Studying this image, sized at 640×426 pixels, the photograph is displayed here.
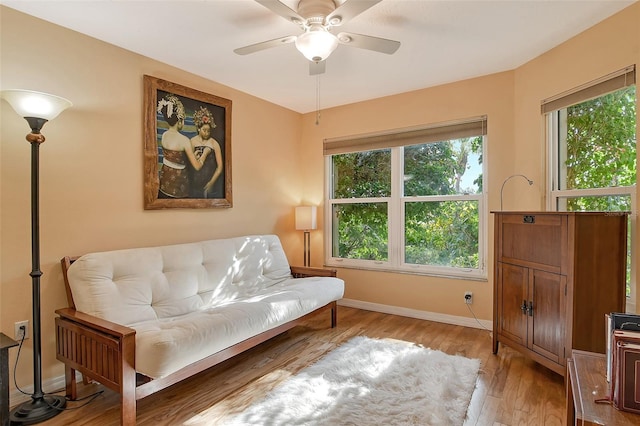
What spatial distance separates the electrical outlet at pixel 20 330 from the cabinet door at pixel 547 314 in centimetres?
336

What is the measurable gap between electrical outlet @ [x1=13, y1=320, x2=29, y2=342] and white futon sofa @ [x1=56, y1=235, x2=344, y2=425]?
19 cm

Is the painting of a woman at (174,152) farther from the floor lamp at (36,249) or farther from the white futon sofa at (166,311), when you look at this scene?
the floor lamp at (36,249)

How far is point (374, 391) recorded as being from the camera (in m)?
2.12

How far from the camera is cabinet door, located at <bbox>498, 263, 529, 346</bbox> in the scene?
2.41m

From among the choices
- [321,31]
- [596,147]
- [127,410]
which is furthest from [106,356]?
[596,147]

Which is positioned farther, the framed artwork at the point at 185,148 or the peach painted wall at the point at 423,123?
the peach painted wall at the point at 423,123

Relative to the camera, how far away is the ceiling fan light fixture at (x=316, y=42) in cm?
189

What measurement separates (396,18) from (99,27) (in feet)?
6.69

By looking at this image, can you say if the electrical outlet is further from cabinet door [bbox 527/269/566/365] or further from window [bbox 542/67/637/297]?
window [bbox 542/67/637/297]

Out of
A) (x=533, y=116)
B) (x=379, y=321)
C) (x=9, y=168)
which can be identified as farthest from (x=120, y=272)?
(x=533, y=116)

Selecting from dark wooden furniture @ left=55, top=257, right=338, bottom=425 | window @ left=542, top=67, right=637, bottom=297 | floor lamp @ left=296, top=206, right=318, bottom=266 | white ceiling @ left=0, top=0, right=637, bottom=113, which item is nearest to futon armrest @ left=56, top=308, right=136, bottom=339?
dark wooden furniture @ left=55, top=257, right=338, bottom=425

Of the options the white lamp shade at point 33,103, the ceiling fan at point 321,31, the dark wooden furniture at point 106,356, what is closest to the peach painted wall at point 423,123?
the ceiling fan at point 321,31

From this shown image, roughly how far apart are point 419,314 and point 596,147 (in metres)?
2.18

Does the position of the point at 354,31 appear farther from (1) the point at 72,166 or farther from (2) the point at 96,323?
(2) the point at 96,323
